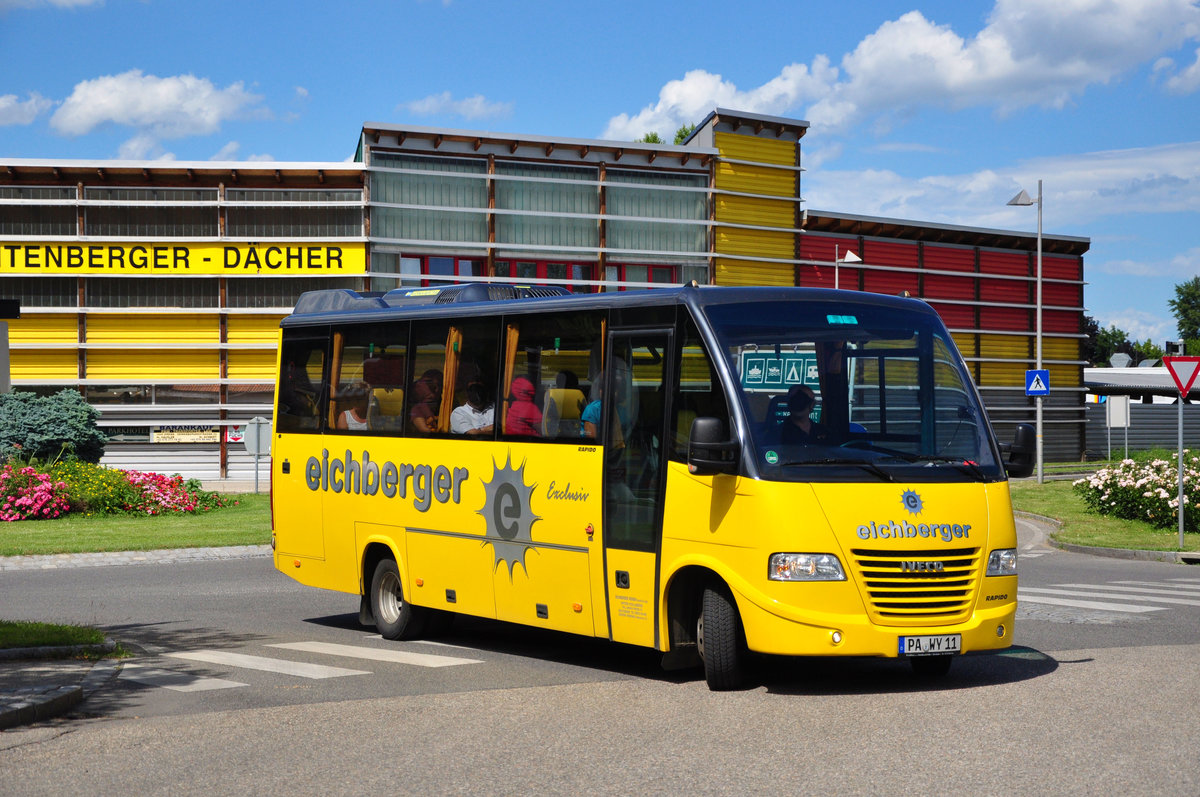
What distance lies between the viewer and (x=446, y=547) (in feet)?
37.9

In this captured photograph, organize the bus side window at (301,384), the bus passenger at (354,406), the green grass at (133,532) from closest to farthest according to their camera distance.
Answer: the bus passenger at (354,406), the bus side window at (301,384), the green grass at (133,532)

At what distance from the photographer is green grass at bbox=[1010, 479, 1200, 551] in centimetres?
2197

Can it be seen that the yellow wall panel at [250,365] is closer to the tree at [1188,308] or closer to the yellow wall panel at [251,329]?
the yellow wall panel at [251,329]

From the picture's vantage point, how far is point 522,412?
1084cm

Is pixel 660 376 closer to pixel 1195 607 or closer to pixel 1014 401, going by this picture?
pixel 1195 607

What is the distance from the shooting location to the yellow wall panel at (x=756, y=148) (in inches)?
1598

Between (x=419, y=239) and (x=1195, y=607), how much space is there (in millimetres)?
26856

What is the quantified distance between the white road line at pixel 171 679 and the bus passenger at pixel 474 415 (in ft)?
9.22

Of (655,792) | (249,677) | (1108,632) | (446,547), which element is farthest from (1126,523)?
(655,792)

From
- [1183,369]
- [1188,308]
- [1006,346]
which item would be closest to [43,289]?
[1183,369]

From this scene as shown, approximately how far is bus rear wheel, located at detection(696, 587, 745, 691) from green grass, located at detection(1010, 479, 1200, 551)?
46.4 ft

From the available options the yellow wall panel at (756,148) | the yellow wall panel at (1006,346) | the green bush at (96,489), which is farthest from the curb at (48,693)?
the yellow wall panel at (1006,346)

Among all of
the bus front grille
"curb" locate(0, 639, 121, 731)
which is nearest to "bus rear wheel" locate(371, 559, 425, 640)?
"curb" locate(0, 639, 121, 731)

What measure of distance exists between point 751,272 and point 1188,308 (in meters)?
118
